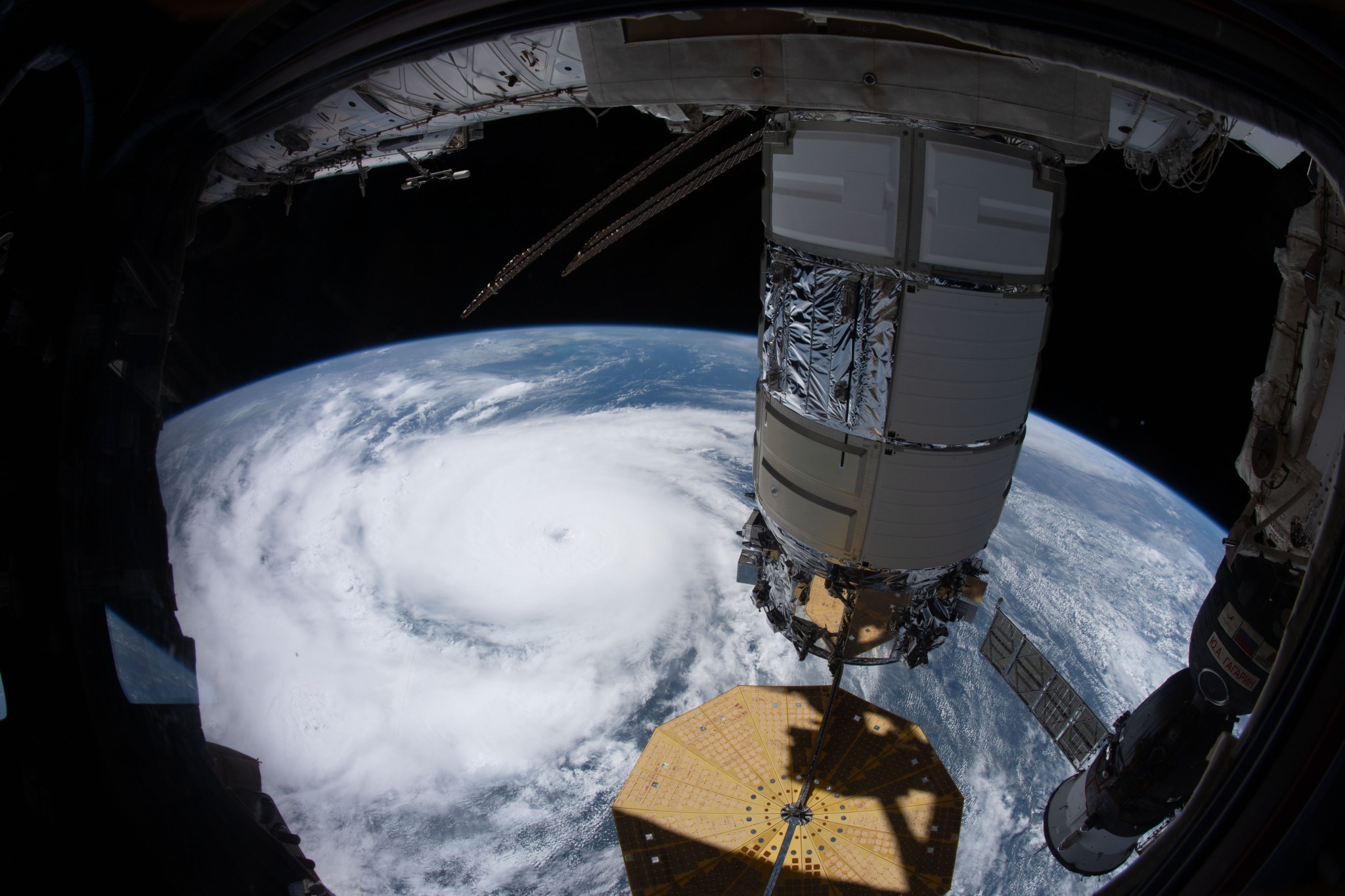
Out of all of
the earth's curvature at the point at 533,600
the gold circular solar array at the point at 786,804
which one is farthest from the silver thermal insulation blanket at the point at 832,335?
the earth's curvature at the point at 533,600

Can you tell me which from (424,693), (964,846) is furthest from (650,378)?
(964,846)

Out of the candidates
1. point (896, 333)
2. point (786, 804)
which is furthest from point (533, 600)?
point (896, 333)

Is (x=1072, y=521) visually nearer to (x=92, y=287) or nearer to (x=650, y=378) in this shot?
(x=650, y=378)

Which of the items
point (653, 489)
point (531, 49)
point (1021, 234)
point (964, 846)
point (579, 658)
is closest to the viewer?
point (531, 49)

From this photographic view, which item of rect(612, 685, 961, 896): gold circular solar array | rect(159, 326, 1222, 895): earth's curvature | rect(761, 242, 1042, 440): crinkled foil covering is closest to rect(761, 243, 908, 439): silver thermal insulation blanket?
rect(761, 242, 1042, 440): crinkled foil covering

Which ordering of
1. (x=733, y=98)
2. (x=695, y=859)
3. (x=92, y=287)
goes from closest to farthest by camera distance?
(x=92, y=287) < (x=733, y=98) < (x=695, y=859)

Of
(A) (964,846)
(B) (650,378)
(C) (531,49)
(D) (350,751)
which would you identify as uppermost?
(C) (531,49)
